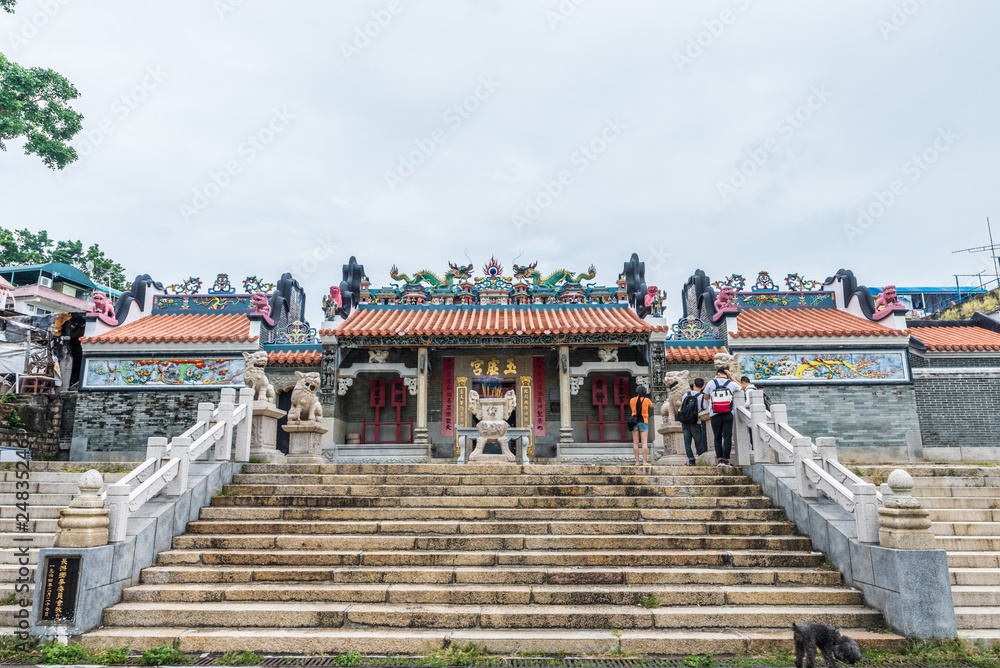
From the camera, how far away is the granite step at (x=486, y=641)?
4.63 meters

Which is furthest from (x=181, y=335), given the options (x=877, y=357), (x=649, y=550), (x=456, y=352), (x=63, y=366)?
(x=877, y=357)

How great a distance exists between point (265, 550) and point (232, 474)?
1835 millimetres

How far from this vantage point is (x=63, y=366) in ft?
48.6

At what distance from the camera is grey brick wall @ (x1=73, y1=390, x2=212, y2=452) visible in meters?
13.3

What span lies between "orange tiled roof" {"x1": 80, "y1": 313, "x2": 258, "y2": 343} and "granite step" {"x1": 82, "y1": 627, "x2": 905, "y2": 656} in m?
9.52

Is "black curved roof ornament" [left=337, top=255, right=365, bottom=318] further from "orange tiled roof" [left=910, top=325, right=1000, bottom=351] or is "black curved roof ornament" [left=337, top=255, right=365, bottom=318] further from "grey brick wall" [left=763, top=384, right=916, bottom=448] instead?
"orange tiled roof" [left=910, top=325, right=1000, bottom=351]

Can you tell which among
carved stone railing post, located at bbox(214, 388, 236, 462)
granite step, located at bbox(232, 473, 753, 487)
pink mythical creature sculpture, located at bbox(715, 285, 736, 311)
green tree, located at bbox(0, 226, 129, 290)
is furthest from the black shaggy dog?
green tree, located at bbox(0, 226, 129, 290)

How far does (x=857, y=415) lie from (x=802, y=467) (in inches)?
307

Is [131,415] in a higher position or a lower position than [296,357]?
lower

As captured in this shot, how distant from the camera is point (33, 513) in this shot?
7.11 m

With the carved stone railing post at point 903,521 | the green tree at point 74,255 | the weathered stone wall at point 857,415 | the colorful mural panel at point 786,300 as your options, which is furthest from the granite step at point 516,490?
the green tree at point 74,255

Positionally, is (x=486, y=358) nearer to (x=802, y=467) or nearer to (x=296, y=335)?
(x=296, y=335)

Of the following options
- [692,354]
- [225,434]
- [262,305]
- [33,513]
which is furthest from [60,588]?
[692,354]

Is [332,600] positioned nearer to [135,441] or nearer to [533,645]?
[533,645]
